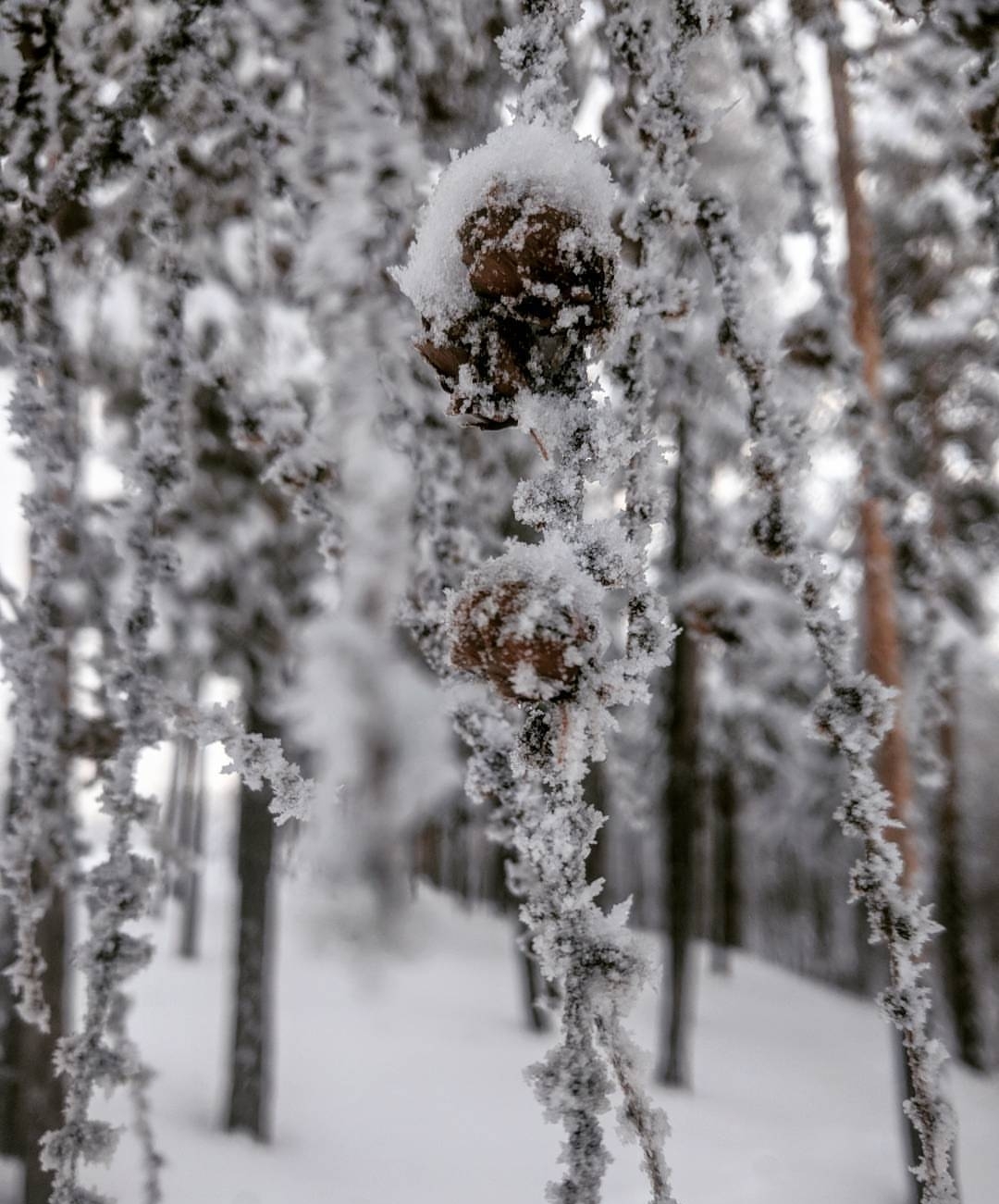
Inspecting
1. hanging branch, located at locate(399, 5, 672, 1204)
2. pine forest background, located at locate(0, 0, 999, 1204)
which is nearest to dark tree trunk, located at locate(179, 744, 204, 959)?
pine forest background, located at locate(0, 0, 999, 1204)

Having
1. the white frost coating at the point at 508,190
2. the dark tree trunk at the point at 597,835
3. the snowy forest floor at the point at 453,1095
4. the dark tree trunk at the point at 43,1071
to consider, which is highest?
the white frost coating at the point at 508,190

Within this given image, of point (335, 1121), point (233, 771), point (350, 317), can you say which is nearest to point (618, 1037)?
point (233, 771)

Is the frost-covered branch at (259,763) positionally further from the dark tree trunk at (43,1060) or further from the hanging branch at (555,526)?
the dark tree trunk at (43,1060)

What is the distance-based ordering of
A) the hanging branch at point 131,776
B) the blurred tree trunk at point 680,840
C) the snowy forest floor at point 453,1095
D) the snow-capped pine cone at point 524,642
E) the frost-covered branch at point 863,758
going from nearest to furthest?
the snow-capped pine cone at point 524,642 < the frost-covered branch at point 863,758 < the hanging branch at point 131,776 < the snowy forest floor at point 453,1095 < the blurred tree trunk at point 680,840

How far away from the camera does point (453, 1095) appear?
20.7 ft

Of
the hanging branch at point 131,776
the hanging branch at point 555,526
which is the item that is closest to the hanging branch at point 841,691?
the hanging branch at point 555,526

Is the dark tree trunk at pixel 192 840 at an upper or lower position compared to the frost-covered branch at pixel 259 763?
lower

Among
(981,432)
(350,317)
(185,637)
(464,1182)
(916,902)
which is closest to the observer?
(916,902)

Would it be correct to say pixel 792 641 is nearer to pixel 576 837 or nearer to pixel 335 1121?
pixel 335 1121

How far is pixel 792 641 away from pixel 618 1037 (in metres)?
10.2

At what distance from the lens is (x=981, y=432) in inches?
355

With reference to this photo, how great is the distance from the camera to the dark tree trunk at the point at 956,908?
9727 millimetres

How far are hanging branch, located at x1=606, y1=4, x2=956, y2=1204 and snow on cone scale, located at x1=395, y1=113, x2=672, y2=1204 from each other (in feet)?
0.67

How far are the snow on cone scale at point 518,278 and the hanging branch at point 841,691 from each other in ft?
0.69
